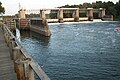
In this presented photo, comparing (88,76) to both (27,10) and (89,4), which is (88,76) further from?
(89,4)

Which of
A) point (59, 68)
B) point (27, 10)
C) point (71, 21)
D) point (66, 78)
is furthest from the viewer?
point (71, 21)

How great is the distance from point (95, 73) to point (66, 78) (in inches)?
142

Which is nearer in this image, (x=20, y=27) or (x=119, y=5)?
(x=20, y=27)

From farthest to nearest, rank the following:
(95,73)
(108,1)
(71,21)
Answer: (108,1)
(71,21)
(95,73)

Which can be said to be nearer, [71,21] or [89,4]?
[71,21]

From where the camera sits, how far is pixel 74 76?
2225 centimetres

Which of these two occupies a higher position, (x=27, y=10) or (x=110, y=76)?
(x=27, y=10)

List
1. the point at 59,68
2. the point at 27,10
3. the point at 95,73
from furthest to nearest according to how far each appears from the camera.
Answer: the point at 27,10
the point at 59,68
the point at 95,73

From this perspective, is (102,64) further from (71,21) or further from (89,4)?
(89,4)

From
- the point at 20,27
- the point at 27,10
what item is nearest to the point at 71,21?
the point at 27,10

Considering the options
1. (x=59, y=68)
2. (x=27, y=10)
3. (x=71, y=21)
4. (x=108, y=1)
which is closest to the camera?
(x=59, y=68)

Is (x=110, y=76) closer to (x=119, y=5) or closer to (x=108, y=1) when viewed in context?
(x=119, y=5)

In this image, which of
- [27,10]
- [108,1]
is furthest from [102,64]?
[108,1]

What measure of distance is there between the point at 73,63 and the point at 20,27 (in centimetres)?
7310
